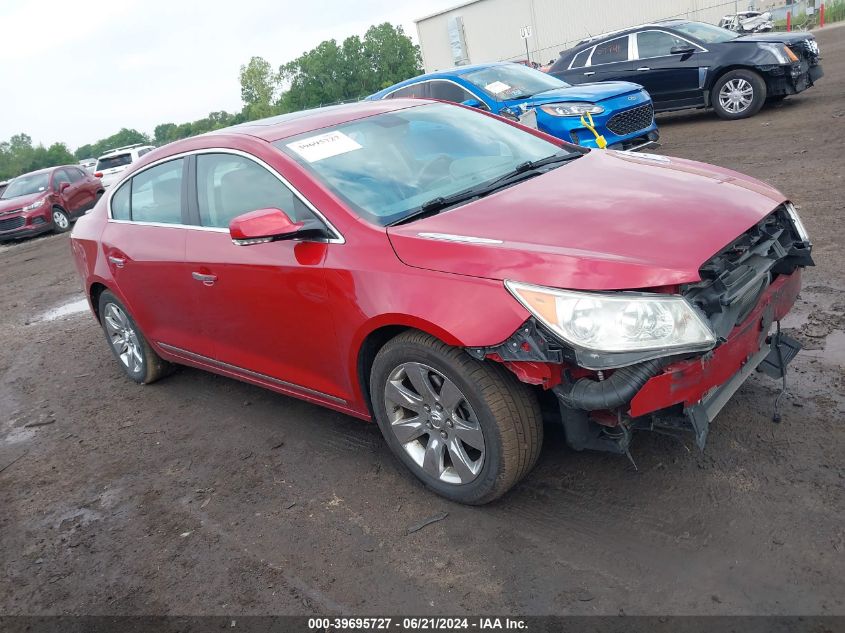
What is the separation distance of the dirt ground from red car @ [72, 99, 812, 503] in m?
0.32

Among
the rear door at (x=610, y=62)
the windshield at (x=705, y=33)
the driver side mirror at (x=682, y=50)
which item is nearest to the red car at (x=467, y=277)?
the driver side mirror at (x=682, y=50)

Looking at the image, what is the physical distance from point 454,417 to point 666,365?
3.02ft

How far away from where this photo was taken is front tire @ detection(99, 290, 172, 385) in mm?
5379

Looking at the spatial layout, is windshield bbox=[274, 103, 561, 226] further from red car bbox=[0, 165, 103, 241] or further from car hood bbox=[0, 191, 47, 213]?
car hood bbox=[0, 191, 47, 213]

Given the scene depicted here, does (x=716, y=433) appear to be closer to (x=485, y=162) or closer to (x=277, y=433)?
(x=485, y=162)

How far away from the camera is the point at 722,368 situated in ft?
9.55

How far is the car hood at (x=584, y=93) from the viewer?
31.5 ft

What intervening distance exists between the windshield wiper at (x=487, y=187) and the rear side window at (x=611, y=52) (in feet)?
31.3

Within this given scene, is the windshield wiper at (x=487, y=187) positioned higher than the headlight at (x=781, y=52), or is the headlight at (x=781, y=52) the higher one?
the windshield wiper at (x=487, y=187)

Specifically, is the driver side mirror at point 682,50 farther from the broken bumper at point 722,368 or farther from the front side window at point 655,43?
the broken bumper at point 722,368

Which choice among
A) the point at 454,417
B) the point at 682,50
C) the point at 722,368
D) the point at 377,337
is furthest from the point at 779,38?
the point at 454,417

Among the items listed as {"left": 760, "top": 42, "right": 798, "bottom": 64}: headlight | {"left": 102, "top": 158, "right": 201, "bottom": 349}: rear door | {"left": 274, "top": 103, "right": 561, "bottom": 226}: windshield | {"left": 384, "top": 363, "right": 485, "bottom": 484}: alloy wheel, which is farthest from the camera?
{"left": 760, "top": 42, "right": 798, "bottom": 64}: headlight

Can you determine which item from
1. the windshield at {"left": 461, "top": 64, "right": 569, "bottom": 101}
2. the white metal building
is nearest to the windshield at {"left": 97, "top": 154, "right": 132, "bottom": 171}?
the windshield at {"left": 461, "top": 64, "right": 569, "bottom": 101}

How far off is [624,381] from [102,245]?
399cm
